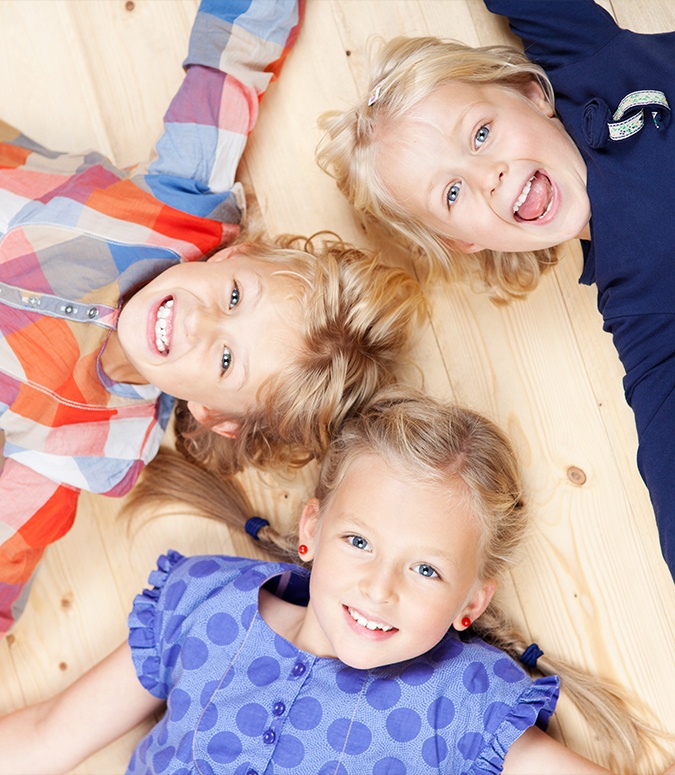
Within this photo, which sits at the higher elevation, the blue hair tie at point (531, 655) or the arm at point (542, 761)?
the blue hair tie at point (531, 655)

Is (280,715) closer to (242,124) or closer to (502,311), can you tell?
(502,311)

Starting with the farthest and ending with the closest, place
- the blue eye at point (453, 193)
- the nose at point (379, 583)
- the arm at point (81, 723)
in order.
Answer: the arm at point (81, 723) < the blue eye at point (453, 193) < the nose at point (379, 583)

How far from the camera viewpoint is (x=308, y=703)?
1228mm

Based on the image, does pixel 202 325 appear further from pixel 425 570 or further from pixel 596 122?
pixel 596 122

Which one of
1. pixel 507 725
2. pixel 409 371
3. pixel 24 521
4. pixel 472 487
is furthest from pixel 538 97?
pixel 24 521

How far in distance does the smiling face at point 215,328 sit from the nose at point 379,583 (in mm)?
320

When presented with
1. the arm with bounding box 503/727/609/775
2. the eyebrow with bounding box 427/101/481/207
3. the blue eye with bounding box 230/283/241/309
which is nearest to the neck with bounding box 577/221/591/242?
the eyebrow with bounding box 427/101/481/207

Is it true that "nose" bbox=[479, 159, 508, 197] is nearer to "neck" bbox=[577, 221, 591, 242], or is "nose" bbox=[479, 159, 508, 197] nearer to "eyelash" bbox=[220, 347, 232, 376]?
"neck" bbox=[577, 221, 591, 242]

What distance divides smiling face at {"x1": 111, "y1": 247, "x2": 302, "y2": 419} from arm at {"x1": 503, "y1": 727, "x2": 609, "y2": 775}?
0.65 m

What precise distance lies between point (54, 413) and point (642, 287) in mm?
923

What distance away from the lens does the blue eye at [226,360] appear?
1.22 meters

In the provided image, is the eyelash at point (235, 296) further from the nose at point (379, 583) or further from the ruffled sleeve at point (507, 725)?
the ruffled sleeve at point (507, 725)

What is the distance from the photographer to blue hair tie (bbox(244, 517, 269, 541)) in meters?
1.40

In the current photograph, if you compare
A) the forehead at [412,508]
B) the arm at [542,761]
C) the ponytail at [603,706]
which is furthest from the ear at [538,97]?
the arm at [542,761]
